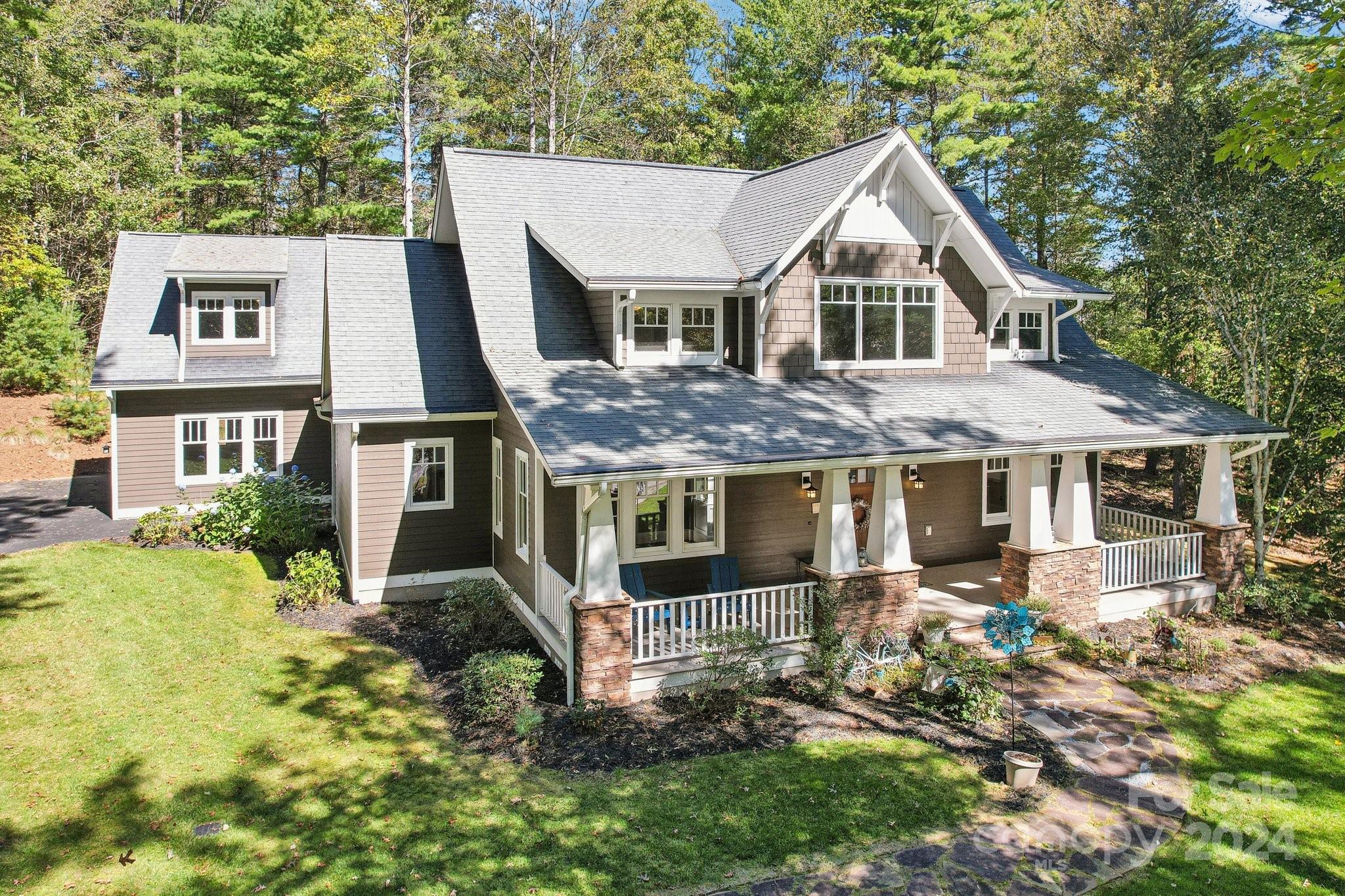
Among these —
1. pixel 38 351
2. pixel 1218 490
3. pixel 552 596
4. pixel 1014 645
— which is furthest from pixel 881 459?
pixel 38 351

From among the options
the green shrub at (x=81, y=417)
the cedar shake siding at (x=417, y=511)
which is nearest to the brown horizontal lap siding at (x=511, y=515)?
the cedar shake siding at (x=417, y=511)

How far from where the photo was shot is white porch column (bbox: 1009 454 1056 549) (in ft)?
39.6

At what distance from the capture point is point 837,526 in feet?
35.4

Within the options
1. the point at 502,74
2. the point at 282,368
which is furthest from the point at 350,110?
the point at 282,368

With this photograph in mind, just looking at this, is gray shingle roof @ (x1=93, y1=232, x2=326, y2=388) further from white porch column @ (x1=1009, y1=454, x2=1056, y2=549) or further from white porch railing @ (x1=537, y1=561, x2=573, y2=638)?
white porch column @ (x1=1009, y1=454, x2=1056, y2=549)

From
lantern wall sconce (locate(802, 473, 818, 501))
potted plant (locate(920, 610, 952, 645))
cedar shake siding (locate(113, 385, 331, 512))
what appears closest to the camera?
potted plant (locate(920, 610, 952, 645))

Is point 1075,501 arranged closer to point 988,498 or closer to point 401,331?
point 988,498

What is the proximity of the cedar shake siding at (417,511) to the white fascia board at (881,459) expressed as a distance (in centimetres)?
518

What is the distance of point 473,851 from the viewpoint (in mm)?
6977

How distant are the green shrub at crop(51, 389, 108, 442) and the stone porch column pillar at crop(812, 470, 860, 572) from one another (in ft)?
82.5

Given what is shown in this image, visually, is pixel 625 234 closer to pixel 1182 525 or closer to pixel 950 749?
pixel 950 749

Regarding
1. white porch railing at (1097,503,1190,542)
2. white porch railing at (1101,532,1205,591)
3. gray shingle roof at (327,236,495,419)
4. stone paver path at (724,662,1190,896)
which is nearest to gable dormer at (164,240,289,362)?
gray shingle roof at (327,236,495,419)

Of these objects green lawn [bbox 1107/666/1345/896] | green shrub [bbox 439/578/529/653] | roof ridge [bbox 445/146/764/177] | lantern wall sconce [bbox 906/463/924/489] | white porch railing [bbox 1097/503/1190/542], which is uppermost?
roof ridge [bbox 445/146/764/177]

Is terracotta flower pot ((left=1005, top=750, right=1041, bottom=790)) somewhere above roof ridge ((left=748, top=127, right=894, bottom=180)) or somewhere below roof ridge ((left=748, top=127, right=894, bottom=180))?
below
